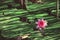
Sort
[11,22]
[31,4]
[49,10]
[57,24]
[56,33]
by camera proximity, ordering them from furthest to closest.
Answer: [31,4] → [49,10] → [11,22] → [57,24] → [56,33]

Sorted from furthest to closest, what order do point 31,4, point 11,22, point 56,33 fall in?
point 31,4
point 11,22
point 56,33

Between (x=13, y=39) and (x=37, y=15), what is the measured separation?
622 mm

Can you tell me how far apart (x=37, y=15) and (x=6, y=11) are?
494 millimetres

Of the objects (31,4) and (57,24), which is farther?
(31,4)

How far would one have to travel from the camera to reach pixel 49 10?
3.21m

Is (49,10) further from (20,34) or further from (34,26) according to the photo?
(20,34)

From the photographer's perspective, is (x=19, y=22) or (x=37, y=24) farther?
(x=19, y=22)

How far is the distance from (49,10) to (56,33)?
29.2 inches

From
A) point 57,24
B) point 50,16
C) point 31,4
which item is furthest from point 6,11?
point 57,24

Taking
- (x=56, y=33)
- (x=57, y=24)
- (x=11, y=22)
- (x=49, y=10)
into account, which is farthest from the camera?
(x=49, y=10)

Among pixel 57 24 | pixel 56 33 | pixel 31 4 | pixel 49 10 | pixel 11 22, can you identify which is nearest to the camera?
pixel 56 33

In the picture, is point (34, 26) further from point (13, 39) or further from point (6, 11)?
point (6, 11)

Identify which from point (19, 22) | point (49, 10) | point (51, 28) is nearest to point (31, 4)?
point (49, 10)

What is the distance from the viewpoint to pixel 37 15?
119 inches
